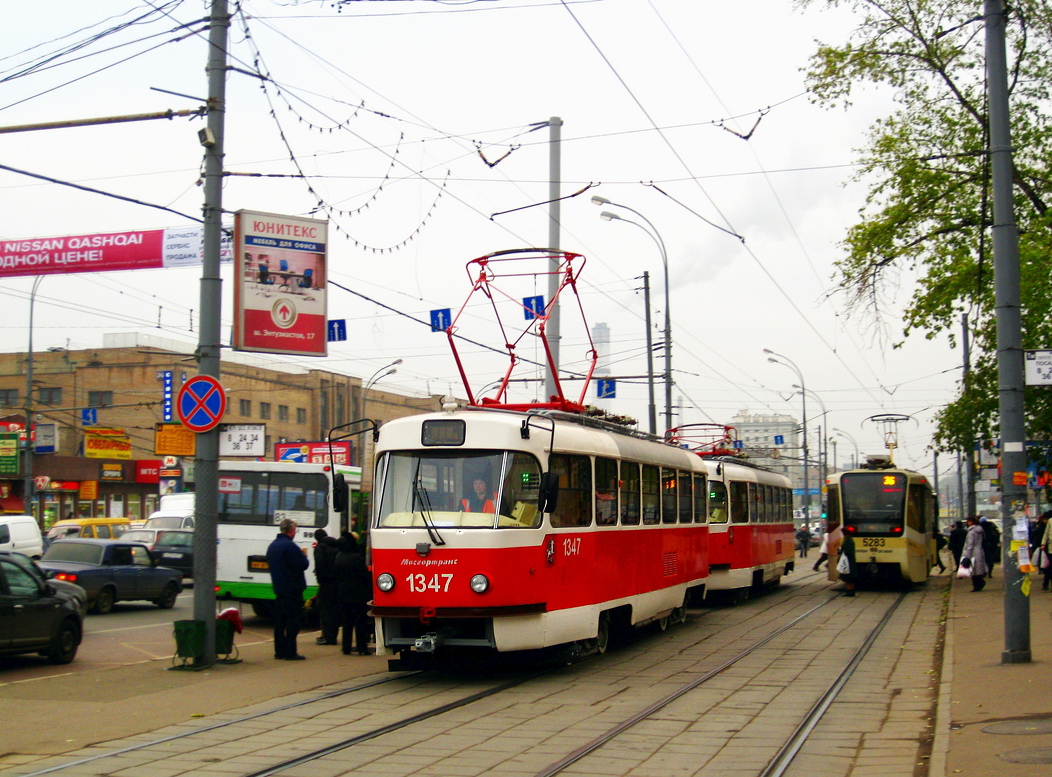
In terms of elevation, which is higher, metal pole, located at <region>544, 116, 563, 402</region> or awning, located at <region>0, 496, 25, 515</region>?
metal pole, located at <region>544, 116, 563, 402</region>

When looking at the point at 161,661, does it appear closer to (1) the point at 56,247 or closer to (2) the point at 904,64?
(1) the point at 56,247

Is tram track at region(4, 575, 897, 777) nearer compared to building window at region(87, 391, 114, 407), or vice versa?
tram track at region(4, 575, 897, 777)

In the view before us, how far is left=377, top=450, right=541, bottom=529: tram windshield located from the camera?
39.8 feet

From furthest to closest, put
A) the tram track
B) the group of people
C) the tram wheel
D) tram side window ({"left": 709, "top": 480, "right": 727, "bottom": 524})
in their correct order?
tram side window ({"left": 709, "top": 480, "right": 727, "bottom": 524}) → the group of people → the tram wheel → the tram track

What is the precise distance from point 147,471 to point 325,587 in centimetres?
4705

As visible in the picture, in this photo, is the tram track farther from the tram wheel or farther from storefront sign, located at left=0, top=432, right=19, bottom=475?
storefront sign, located at left=0, top=432, right=19, bottom=475

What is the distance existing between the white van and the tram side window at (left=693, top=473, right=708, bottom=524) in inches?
656

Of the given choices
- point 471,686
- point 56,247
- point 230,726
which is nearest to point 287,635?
point 471,686

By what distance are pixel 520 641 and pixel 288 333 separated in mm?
5228

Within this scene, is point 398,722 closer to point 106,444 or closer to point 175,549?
point 175,549

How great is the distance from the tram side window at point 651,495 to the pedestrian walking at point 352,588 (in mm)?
3997

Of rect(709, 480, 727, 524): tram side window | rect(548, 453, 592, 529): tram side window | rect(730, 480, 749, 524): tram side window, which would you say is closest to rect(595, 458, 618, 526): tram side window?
rect(548, 453, 592, 529): tram side window

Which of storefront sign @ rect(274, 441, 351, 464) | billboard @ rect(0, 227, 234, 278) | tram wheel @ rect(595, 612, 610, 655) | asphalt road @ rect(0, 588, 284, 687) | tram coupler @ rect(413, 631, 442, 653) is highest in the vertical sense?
billboard @ rect(0, 227, 234, 278)

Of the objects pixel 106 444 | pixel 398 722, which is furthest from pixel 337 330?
pixel 106 444
